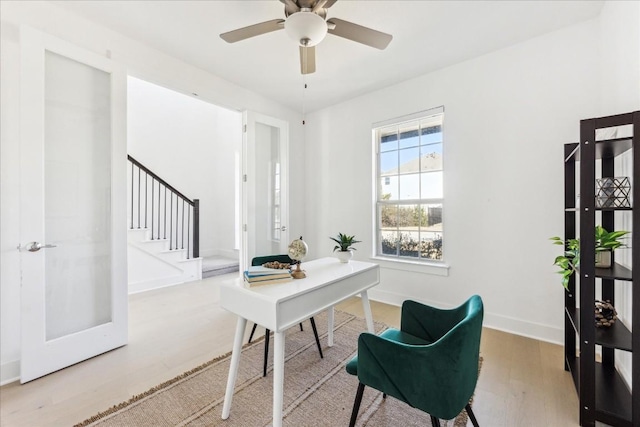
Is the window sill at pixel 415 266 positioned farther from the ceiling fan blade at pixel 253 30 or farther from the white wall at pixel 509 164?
the ceiling fan blade at pixel 253 30

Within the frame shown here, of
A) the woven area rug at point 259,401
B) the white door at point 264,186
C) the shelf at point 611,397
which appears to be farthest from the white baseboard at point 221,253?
the shelf at point 611,397

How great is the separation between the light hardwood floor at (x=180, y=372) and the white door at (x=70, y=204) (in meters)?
0.22

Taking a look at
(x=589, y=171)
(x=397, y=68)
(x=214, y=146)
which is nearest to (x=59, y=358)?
(x=589, y=171)

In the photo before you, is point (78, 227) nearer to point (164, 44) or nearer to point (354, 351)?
point (164, 44)

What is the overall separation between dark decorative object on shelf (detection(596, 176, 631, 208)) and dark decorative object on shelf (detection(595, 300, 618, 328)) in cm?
61

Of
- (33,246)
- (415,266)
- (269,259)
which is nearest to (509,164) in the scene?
(415,266)

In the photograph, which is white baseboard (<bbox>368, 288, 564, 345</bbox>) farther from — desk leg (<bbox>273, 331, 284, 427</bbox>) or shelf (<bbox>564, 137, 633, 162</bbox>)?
desk leg (<bbox>273, 331, 284, 427</bbox>)

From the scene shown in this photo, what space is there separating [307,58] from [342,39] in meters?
0.66

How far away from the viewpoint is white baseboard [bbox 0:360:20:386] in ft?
6.34

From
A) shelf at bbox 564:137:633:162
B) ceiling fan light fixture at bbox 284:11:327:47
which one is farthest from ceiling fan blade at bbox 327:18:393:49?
shelf at bbox 564:137:633:162

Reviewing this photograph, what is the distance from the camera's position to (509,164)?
2.68 m

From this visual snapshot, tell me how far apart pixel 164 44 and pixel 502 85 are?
131 inches

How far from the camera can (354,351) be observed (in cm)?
234

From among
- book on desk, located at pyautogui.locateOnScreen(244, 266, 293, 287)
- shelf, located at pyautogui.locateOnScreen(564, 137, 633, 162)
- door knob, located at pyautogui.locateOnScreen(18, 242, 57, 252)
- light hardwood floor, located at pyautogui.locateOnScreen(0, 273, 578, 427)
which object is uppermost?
shelf, located at pyautogui.locateOnScreen(564, 137, 633, 162)
